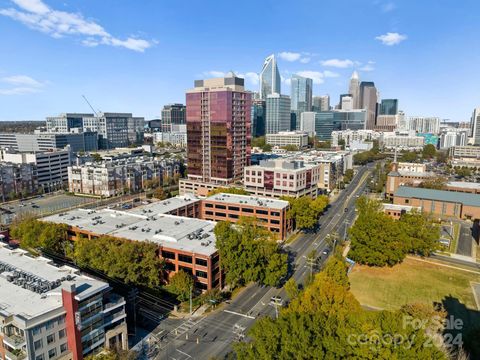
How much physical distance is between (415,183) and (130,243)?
380 feet

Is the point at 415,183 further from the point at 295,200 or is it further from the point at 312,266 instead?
the point at 312,266

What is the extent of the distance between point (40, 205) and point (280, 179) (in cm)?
8294

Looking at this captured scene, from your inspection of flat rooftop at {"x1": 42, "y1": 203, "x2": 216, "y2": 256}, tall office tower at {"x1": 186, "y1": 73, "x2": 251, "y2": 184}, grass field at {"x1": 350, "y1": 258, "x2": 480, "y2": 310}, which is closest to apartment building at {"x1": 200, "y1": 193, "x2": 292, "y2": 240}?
flat rooftop at {"x1": 42, "y1": 203, "x2": 216, "y2": 256}

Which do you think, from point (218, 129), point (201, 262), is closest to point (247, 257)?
point (201, 262)

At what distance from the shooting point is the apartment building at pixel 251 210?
8288 cm

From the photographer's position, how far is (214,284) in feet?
187

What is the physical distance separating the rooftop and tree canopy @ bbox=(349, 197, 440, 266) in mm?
38318

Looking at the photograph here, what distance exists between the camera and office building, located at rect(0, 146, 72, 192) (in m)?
136

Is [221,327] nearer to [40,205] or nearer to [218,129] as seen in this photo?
[218,129]

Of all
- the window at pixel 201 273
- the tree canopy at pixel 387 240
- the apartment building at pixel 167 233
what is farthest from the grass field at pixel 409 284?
the apartment building at pixel 167 233

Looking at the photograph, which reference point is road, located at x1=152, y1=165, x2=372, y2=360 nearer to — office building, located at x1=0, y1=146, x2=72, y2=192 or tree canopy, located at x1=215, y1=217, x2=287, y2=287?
tree canopy, located at x1=215, y1=217, x2=287, y2=287

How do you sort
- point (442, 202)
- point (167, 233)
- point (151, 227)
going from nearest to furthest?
point (167, 233)
point (151, 227)
point (442, 202)

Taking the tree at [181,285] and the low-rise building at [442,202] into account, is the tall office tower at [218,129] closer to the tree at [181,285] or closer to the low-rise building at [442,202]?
the low-rise building at [442,202]

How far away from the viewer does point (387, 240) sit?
220 feet
